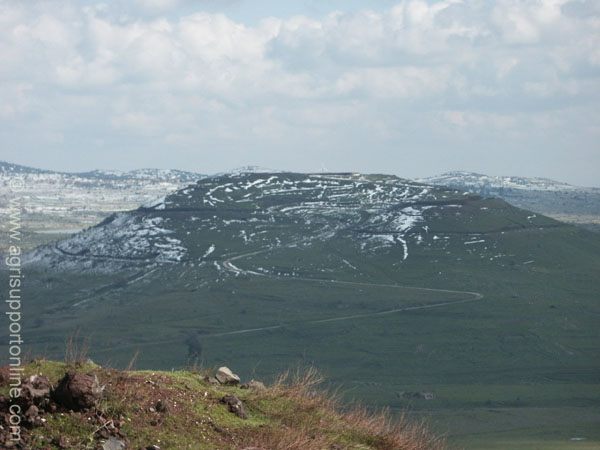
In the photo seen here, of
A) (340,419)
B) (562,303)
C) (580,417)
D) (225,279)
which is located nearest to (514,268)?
(562,303)

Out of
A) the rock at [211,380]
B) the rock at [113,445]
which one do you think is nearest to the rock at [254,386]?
the rock at [211,380]

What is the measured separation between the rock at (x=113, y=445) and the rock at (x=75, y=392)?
0.85 metres

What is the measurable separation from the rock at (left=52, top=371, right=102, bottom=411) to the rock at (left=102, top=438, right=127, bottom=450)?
85cm

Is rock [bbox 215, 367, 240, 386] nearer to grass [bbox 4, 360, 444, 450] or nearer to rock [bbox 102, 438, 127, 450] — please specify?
Result: grass [bbox 4, 360, 444, 450]

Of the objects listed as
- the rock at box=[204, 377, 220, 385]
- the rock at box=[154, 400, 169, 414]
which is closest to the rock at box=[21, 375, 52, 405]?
the rock at box=[154, 400, 169, 414]

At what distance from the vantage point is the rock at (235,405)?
17078 millimetres

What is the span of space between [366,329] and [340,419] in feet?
438

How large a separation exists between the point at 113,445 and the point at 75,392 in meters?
1.18

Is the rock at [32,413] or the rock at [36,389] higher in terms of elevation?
the rock at [36,389]

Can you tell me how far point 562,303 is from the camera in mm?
167625

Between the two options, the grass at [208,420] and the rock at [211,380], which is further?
the rock at [211,380]

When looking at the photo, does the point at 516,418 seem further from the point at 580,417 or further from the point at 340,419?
the point at 340,419

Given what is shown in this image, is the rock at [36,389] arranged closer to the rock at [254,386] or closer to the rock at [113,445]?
the rock at [113,445]

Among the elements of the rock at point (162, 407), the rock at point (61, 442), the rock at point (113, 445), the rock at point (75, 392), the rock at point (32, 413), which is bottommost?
the rock at point (113, 445)
